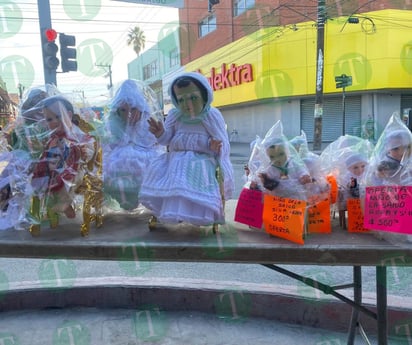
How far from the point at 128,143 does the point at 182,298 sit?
1.11 meters

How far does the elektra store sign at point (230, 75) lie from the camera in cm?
1689

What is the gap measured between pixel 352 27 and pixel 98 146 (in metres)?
14.3

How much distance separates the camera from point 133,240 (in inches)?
56.1

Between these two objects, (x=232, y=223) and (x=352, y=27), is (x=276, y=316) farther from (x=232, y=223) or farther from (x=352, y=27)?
(x=352, y=27)

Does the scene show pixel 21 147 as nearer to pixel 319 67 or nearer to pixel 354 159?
pixel 354 159

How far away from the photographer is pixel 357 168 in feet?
5.35

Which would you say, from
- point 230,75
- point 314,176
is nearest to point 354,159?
point 314,176

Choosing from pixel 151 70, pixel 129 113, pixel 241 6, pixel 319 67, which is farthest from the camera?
pixel 151 70

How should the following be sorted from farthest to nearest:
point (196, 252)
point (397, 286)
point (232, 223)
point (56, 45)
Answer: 1. point (56, 45)
2. point (397, 286)
3. point (232, 223)
4. point (196, 252)

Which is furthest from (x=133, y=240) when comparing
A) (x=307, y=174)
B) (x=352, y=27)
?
(x=352, y=27)

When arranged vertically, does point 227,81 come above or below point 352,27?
below

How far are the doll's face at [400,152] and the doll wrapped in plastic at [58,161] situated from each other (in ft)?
3.79

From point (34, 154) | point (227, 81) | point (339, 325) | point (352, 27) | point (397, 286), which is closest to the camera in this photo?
point (34, 154)

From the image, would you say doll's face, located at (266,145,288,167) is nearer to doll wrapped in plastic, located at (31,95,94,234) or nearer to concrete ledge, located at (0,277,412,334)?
doll wrapped in plastic, located at (31,95,94,234)
